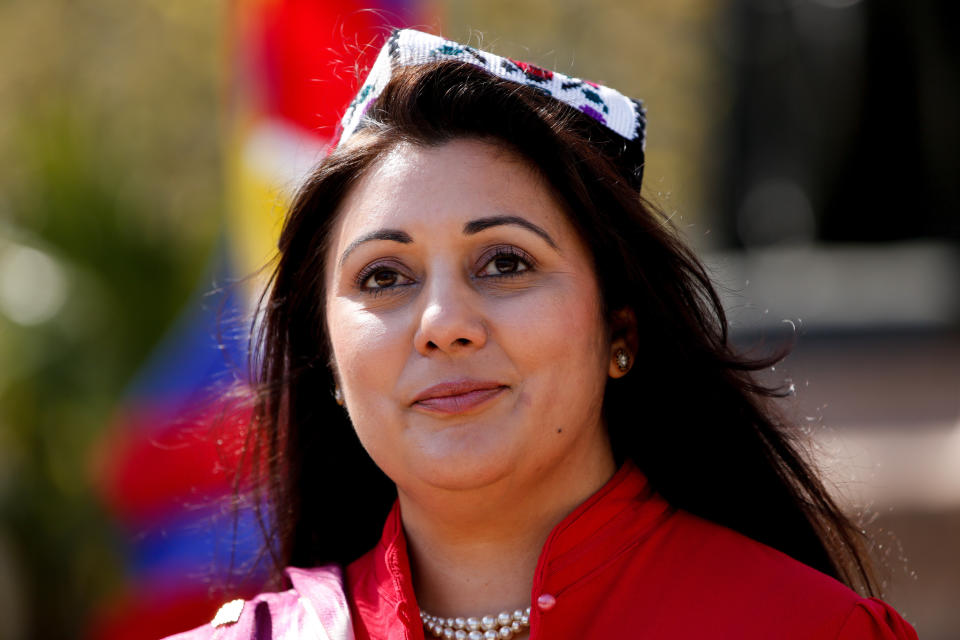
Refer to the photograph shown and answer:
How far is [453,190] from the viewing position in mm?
2207

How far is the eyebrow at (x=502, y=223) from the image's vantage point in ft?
7.14

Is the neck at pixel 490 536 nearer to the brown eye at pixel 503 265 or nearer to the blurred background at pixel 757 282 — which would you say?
the brown eye at pixel 503 265

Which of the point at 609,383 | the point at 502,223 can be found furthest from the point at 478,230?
the point at 609,383

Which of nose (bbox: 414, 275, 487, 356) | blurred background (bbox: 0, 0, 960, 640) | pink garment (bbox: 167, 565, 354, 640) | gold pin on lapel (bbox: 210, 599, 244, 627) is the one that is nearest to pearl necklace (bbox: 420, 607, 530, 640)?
pink garment (bbox: 167, 565, 354, 640)

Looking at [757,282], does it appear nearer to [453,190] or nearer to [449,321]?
[453,190]

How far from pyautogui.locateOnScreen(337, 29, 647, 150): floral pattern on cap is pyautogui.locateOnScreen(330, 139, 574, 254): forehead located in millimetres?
151

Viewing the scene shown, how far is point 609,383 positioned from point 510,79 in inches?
24.4

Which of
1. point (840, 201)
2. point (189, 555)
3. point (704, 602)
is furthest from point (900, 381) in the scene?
point (704, 602)

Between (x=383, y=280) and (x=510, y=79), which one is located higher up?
(x=510, y=79)

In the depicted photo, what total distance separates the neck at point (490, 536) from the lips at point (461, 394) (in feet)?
0.52

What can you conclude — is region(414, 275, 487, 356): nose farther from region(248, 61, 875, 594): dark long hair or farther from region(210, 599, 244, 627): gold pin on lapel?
region(210, 599, 244, 627): gold pin on lapel

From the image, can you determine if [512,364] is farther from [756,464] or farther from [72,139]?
[72,139]

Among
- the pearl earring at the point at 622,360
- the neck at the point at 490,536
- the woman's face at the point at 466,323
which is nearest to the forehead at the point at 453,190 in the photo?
the woman's face at the point at 466,323

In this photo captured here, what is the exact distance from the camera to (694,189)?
24.4 ft
